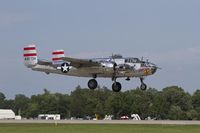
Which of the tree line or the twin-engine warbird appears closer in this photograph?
the twin-engine warbird

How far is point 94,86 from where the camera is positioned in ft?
217

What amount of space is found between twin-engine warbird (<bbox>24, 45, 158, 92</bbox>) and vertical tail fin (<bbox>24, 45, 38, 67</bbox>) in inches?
16.5

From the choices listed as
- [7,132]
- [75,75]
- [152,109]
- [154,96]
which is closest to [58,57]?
[75,75]

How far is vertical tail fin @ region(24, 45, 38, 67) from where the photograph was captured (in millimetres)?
67925

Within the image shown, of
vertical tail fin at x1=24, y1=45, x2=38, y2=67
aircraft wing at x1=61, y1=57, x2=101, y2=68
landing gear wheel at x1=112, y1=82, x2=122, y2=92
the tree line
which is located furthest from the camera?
the tree line

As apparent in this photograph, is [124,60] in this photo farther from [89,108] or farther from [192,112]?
[89,108]

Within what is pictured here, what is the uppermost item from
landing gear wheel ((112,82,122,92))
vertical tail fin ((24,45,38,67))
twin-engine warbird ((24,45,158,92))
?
vertical tail fin ((24,45,38,67))

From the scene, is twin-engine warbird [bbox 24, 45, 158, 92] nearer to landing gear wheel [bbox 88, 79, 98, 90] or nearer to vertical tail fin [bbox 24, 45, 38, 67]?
landing gear wheel [bbox 88, 79, 98, 90]

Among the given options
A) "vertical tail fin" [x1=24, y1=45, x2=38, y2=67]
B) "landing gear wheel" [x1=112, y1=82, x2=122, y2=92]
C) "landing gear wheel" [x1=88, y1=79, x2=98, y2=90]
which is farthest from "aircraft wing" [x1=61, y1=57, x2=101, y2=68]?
"vertical tail fin" [x1=24, y1=45, x2=38, y2=67]

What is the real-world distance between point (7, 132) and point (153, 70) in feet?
57.4

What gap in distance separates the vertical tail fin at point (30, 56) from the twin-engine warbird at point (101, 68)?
42cm

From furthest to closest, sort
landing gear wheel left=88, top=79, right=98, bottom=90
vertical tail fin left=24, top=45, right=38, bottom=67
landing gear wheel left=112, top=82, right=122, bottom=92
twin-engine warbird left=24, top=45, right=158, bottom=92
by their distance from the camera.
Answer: vertical tail fin left=24, top=45, right=38, bottom=67 < landing gear wheel left=88, top=79, right=98, bottom=90 < landing gear wheel left=112, top=82, right=122, bottom=92 < twin-engine warbird left=24, top=45, right=158, bottom=92

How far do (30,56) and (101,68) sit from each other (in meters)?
9.86

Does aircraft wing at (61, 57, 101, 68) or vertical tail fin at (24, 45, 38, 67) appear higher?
vertical tail fin at (24, 45, 38, 67)
